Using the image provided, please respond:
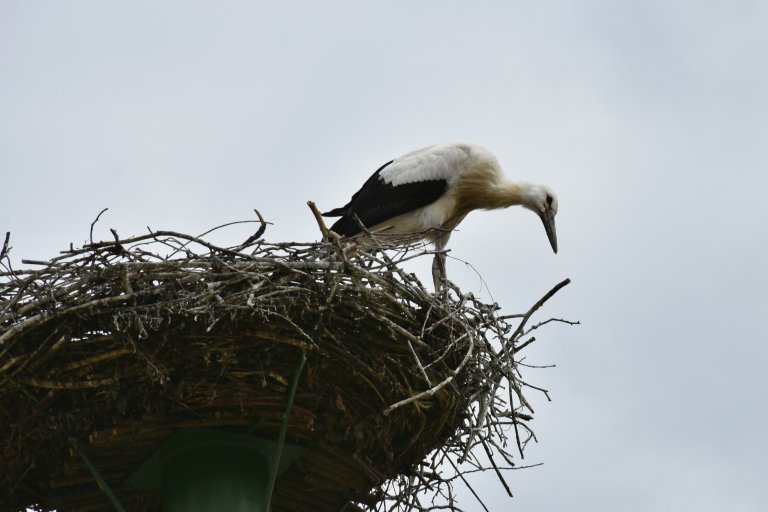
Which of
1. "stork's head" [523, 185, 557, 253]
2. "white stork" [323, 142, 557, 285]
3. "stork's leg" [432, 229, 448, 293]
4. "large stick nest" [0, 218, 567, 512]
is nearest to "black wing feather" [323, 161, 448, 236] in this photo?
"white stork" [323, 142, 557, 285]

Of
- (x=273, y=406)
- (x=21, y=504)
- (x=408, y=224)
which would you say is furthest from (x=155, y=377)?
(x=408, y=224)

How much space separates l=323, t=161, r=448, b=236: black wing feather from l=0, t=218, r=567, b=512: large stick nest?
2500 mm

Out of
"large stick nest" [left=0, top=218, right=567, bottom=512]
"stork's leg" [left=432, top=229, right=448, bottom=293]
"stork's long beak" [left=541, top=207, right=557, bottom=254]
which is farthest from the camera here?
"stork's long beak" [left=541, top=207, right=557, bottom=254]

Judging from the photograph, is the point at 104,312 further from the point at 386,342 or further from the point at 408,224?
the point at 408,224

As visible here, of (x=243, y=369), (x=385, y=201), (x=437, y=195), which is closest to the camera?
(x=243, y=369)

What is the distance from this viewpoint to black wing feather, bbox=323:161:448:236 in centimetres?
786

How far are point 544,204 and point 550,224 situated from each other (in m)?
0.14

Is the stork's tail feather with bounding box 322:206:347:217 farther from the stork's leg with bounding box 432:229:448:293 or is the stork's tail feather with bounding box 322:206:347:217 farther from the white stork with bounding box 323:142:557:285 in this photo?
the stork's leg with bounding box 432:229:448:293

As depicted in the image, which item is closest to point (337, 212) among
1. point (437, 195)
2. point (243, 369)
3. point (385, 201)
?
point (385, 201)

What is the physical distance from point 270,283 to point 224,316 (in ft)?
0.87

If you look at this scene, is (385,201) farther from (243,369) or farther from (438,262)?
(243,369)

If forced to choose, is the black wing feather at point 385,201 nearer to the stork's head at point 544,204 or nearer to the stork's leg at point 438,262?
the stork's leg at point 438,262

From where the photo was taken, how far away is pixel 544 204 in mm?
8359

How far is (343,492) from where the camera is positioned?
5332 millimetres
